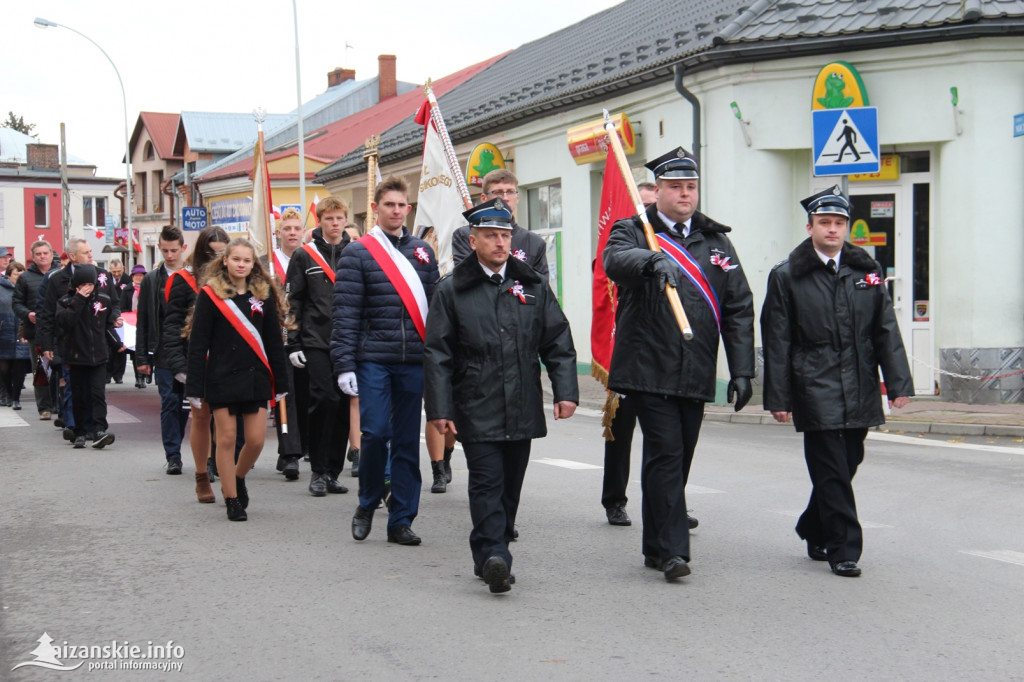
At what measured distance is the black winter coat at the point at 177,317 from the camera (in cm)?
888

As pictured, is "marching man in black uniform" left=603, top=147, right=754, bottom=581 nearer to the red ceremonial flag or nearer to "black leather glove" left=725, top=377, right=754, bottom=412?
"black leather glove" left=725, top=377, right=754, bottom=412

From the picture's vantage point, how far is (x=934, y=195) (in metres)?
14.8

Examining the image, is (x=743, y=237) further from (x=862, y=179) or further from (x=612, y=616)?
(x=612, y=616)

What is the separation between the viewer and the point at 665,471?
5926mm

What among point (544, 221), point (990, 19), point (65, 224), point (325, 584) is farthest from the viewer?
point (65, 224)

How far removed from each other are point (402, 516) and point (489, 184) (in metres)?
2.20

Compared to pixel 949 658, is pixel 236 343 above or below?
above

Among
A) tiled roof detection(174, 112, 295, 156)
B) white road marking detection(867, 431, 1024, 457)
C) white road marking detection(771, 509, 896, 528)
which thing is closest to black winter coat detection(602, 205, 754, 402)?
white road marking detection(771, 509, 896, 528)

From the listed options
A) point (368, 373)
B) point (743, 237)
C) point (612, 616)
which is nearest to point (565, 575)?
point (612, 616)

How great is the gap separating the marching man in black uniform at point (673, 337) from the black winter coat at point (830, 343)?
0.16 meters

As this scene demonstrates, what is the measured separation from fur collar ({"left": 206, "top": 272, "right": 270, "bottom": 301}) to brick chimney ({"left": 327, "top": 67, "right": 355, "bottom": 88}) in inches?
1943

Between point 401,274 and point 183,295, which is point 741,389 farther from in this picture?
point 183,295

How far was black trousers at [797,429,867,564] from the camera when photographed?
6.01 metres

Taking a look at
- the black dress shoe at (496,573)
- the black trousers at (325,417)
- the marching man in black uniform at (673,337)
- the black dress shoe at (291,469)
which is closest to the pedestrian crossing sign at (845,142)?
the black trousers at (325,417)
